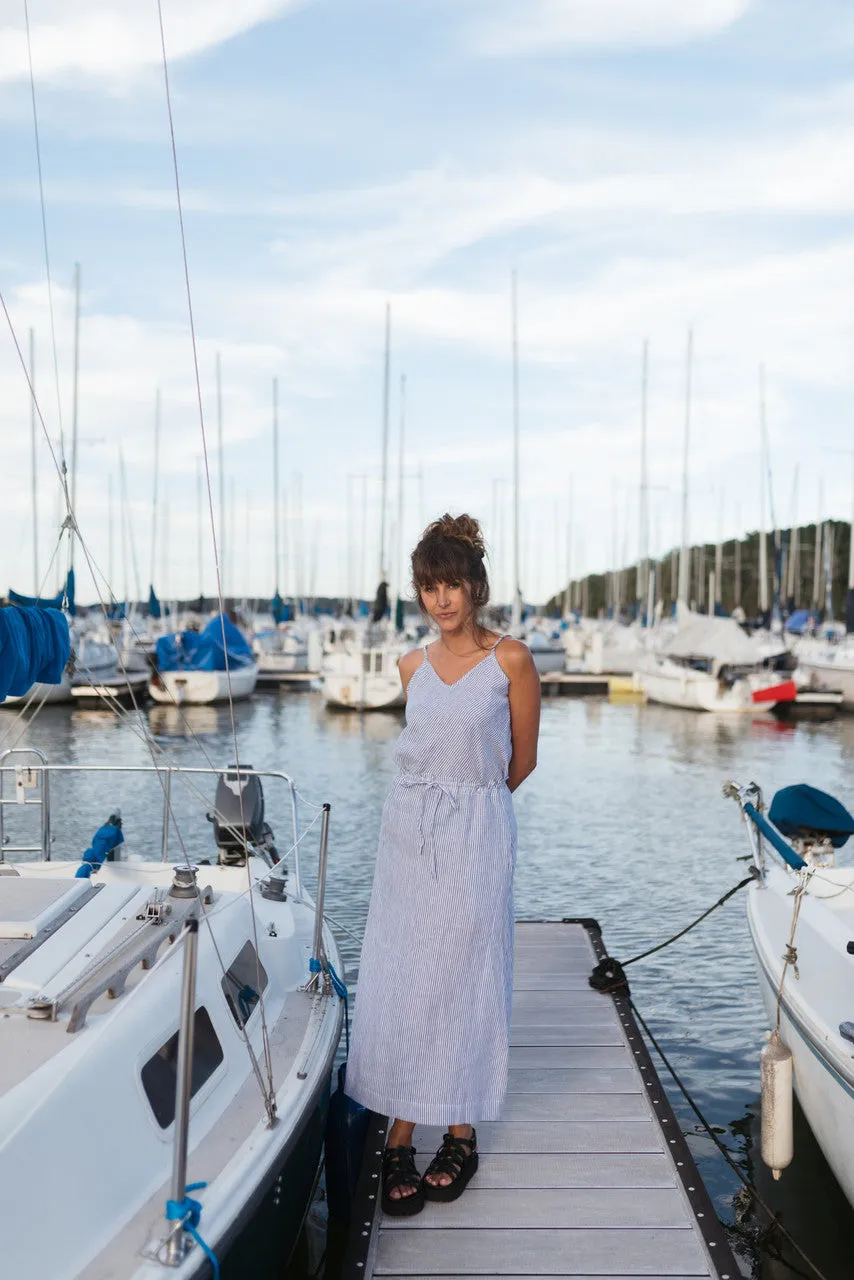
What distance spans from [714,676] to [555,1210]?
93.7ft

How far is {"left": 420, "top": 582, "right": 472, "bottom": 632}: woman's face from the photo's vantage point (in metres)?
3.73

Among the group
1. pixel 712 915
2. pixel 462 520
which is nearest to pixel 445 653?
pixel 462 520

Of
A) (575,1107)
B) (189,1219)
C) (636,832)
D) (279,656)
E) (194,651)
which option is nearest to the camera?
(189,1219)

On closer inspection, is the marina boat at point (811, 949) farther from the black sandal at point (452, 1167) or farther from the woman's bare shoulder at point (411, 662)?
the woman's bare shoulder at point (411, 662)

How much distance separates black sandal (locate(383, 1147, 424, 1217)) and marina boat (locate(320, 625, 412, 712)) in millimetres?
25533

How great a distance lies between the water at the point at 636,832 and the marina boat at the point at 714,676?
3.58ft

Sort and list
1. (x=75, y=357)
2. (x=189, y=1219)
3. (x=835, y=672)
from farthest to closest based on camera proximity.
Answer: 1. (x=835, y=672)
2. (x=75, y=357)
3. (x=189, y=1219)

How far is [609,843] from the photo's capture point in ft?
47.7

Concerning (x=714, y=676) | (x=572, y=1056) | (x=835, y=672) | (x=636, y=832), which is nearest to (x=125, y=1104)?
(x=572, y=1056)

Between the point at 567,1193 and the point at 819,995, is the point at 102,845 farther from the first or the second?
the point at 819,995

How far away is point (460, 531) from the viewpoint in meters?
3.77

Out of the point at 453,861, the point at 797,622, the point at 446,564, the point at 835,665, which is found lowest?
the point at 835,665

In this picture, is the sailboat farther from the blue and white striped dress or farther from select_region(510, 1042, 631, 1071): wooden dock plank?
the blue and white striped dress

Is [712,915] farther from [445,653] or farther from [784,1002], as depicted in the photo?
[445,653]
